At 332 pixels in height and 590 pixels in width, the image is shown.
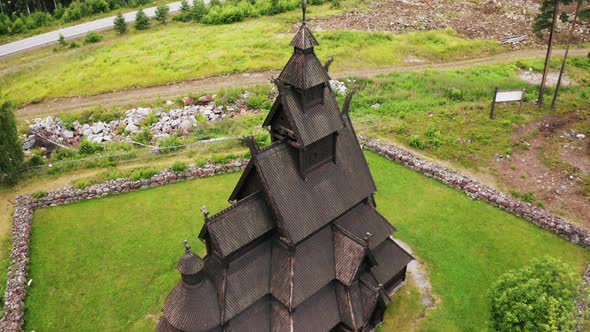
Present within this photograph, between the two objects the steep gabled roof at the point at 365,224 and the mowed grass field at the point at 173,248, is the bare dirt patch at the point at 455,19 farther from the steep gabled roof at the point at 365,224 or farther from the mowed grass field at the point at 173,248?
the steep gabled roof at the point at 365,224

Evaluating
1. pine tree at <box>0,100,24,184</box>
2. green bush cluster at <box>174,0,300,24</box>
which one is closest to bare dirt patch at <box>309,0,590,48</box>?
green bush cluster at <box>174,0,300,24</box>

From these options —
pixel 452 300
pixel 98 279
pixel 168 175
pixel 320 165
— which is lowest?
pixel 452 300

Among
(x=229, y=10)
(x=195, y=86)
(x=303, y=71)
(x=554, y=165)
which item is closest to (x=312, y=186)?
(x=303, y=71)

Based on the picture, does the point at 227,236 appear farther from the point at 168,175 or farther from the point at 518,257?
the point at 518,257

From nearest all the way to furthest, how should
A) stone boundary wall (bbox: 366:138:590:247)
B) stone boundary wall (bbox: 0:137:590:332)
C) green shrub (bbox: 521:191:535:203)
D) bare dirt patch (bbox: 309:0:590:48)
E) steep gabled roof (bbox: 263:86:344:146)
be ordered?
steep gabled roof (bbox: 263:86:344:146) < stone boundary wall (bbox: 0:137:590:332) < stone boundary wall (bbox: 366:138:590:247) < green shrub (bbox: 521:191:535:203) < bare dirt patch (bbox: 309:0:590:48)

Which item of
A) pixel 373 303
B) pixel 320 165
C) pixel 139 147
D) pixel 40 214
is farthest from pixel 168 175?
pixel 373 303

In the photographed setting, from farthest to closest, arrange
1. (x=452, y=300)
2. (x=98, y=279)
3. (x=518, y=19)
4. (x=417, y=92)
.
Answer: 1. (x=518, y=19)
2. (x=417, y=92)
3. (x=98, y=279)
4. (x=452, y=300)

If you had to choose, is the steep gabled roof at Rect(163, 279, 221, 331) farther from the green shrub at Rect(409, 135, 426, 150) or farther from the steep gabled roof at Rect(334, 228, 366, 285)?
the green shrub at Rect(409, 135, 426, 150)
